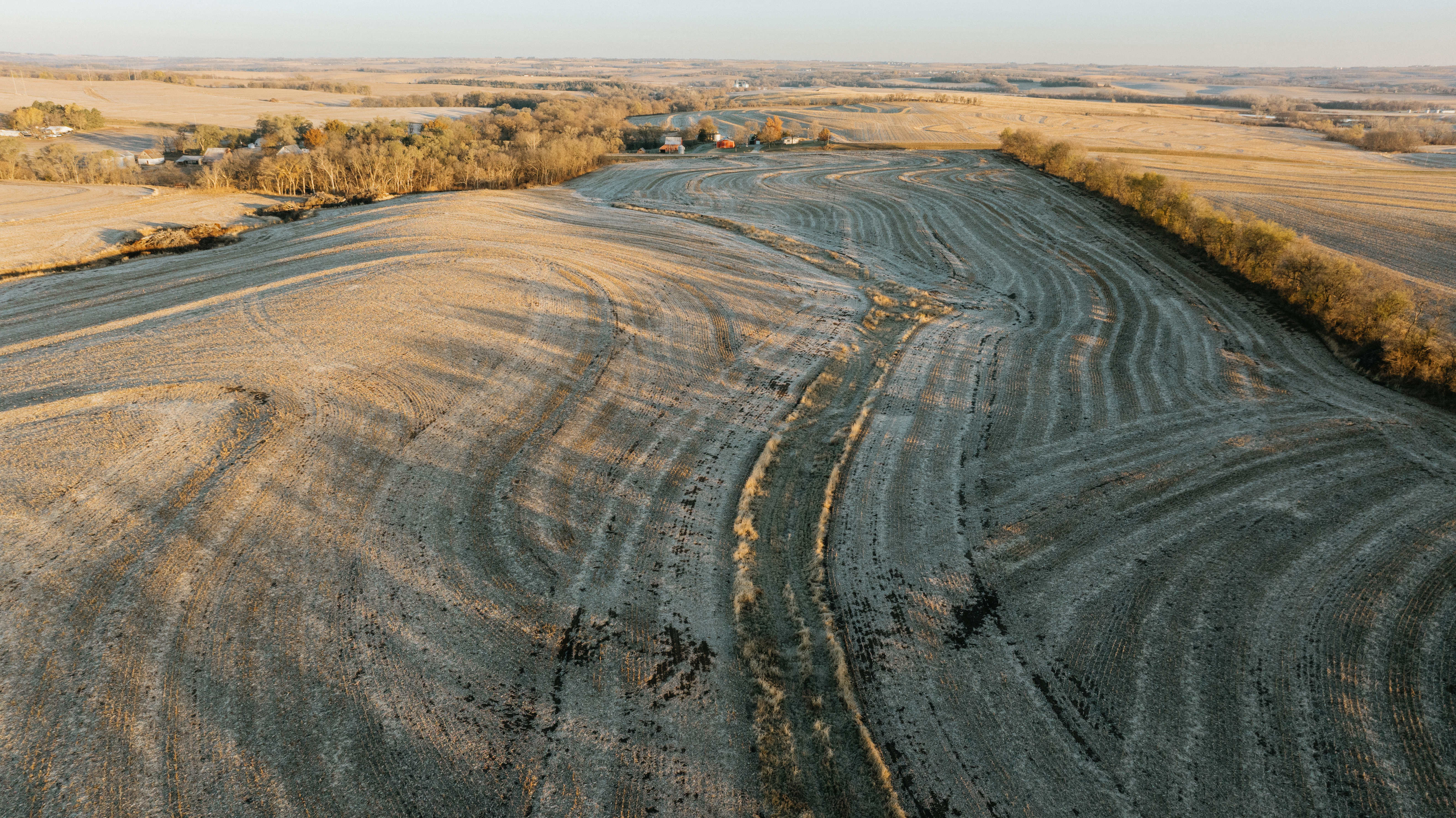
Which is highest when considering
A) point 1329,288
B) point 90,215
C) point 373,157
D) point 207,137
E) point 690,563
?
point 207,137

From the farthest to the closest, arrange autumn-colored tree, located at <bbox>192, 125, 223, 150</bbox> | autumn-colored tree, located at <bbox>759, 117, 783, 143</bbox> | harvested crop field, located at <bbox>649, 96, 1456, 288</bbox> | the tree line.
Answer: autumn-colored tree, located at <bbox>759, 117, 783, 143</bbox>, the tree line, autumn-colored tree, located at <bbox>192, 125, 223, 150</bbox>, harvested crop field, located at <bbox>649, 96, 1456, 288</bbox>

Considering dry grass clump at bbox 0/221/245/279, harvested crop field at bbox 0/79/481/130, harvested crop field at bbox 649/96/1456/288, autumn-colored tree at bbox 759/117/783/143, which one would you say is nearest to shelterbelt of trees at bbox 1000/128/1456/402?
harvested crop field at bbox 649/96/1456/288

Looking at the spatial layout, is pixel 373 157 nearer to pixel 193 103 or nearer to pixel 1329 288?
pixel 1329 288

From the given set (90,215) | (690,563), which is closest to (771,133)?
(90,215)

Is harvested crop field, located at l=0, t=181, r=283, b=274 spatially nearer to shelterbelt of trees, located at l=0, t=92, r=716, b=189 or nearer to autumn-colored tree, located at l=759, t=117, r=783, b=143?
shelterbelt of trees, located at l=0, t=92, r=716, b=189

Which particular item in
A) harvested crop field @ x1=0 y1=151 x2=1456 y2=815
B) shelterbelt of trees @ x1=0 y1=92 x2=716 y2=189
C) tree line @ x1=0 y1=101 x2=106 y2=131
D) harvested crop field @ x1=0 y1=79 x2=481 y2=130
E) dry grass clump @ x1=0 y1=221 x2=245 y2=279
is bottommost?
harvested crop field @ x1=0 y1=151 x2=1456 y2=815

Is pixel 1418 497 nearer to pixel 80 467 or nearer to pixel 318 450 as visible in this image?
pixel 318 450

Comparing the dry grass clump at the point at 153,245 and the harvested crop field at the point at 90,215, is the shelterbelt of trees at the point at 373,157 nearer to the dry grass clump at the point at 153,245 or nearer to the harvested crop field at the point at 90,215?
the harvested crop field at the point at 90,215

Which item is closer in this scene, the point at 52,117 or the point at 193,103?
the point at 52,117
